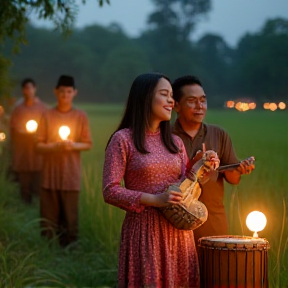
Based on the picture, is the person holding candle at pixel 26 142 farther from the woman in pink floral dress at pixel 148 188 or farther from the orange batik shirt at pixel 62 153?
Answer: the woman in pink floral dress at pixel 148 188

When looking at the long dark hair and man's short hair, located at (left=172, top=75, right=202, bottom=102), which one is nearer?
the long dark hair

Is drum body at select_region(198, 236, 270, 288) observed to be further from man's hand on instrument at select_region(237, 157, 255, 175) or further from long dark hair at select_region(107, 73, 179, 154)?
long dark hair at select_region(107, 73, 179, 154)

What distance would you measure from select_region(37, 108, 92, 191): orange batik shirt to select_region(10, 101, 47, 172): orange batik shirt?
12.5 feet

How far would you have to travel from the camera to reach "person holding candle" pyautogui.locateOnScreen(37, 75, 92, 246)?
9383 mm

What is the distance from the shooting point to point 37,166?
13.4 metres

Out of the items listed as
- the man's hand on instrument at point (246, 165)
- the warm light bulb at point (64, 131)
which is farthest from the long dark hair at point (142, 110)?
the warm light bulb at point (64, 131)

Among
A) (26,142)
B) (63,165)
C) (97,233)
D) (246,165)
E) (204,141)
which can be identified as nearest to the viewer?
(246,165)

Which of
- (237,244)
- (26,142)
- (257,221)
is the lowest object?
(237,244)

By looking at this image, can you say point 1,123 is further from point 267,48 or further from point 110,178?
point 110,178

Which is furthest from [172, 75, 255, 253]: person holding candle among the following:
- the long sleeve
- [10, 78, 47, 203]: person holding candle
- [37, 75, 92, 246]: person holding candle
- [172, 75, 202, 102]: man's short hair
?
[10, 78, 47, 203]: person holding candle

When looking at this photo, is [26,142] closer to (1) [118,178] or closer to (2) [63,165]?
(2) [63,165]

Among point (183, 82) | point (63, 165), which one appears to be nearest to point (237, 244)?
point (183, 82)

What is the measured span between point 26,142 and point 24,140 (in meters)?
0.07

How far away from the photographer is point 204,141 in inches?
234
